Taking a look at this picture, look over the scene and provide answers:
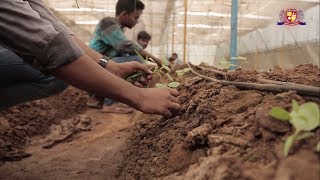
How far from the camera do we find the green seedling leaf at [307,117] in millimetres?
908

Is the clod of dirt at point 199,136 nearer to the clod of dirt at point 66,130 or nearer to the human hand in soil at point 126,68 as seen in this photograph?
the human hand in soil at point 126,68

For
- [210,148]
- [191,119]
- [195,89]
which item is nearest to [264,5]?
[195,89]

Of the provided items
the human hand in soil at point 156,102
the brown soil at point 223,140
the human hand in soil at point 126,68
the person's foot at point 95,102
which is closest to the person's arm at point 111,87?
the human hand in soil at point 156,102

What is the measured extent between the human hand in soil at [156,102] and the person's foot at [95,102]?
9.06 feet

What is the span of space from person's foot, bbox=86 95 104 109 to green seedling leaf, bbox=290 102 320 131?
11.6ft

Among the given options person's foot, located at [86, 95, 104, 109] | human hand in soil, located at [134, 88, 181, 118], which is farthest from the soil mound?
human hand in soil, located at [134, 88, 181, 118]

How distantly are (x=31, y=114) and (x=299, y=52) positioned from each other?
430 cm

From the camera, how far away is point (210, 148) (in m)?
1.24

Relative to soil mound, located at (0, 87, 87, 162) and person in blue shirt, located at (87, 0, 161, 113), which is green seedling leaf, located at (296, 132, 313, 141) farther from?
person in blue shirt, located at (87, 0, 161, 113)

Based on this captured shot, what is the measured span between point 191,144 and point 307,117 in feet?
1.75

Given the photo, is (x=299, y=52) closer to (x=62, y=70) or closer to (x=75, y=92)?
(x=75, y=92)

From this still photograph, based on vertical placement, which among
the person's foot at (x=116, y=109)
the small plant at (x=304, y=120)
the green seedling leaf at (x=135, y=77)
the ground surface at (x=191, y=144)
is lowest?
the person's foot at (x=116, y=109)

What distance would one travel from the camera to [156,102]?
154cm

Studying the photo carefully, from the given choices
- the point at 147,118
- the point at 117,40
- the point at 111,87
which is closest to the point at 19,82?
the point at 147,118
